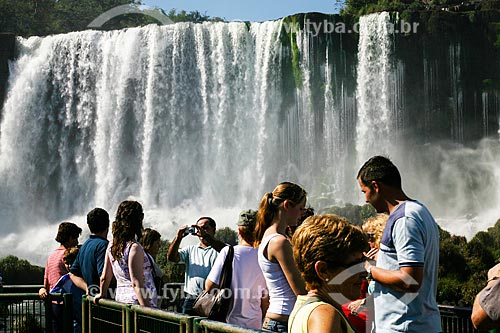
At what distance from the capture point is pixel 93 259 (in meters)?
8.21

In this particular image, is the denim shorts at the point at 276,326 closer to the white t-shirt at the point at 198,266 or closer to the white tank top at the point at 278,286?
the white tank top at the point at 278,286

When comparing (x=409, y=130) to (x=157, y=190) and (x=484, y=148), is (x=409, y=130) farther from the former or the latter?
(x=157, y=190)

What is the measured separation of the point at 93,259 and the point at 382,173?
140 inches

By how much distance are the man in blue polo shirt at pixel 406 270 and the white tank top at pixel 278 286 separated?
2.05 ft

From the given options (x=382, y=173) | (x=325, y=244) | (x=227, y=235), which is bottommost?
(x=227, y=235)

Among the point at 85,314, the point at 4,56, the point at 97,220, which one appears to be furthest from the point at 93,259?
the point at 4,56

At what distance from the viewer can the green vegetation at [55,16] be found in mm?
62656

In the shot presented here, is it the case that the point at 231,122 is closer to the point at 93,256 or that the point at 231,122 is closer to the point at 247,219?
the point at 93,256

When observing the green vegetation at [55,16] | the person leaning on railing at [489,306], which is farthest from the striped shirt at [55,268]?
the green vegetation at [55,16]

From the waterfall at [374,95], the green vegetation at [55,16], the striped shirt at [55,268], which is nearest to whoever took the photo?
the striped shirt at [55,268]

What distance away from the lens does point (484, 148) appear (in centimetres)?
3641

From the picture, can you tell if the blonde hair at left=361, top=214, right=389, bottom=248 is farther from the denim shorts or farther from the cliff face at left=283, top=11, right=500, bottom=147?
the cliff face at left=283, top=11, right=500, bottom=147

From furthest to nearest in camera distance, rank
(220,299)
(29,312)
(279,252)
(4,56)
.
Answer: (4,56) < (29,312) < (220,299) < (279,252)

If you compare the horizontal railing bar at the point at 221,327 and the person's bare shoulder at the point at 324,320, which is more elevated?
the person's bare shoulder at the point at 324,320
